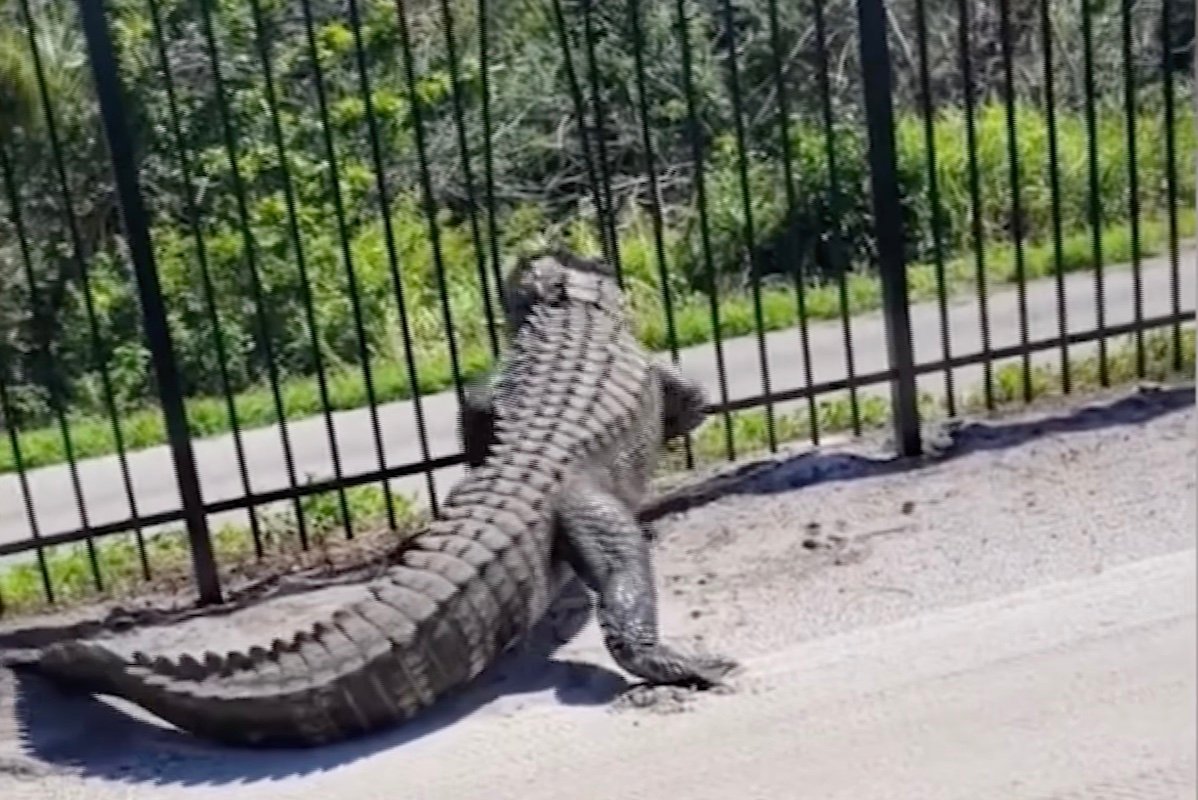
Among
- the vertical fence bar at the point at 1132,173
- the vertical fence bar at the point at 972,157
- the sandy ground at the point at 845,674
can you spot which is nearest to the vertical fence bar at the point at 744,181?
the sandy ground at the point at 845,674

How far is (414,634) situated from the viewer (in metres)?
4.62

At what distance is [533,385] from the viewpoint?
18.8 ft

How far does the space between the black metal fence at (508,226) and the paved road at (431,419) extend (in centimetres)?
3

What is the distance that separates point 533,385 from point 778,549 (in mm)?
952

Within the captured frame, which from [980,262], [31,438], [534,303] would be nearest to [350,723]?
[534,303]

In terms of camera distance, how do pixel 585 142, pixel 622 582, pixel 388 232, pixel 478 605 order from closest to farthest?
pixel 478 605
pixel 622 582
pixel 388 232
pixel 585 142

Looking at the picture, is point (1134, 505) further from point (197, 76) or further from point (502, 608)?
point (197, 76)

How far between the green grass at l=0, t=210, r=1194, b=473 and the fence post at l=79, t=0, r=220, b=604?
360 centimetres

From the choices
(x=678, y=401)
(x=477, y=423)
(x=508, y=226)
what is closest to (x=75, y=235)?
(x=477, y=423)

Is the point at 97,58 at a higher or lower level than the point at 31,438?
higher

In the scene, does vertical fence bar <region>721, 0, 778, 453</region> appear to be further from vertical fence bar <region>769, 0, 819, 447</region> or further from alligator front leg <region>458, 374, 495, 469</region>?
alligator front leg <region>458, 374, 495, 469</region>

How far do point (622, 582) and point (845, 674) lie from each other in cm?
69

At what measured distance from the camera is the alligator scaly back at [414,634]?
15.0 feet

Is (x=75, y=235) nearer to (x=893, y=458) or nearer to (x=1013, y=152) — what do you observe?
(x=893, y=458)
